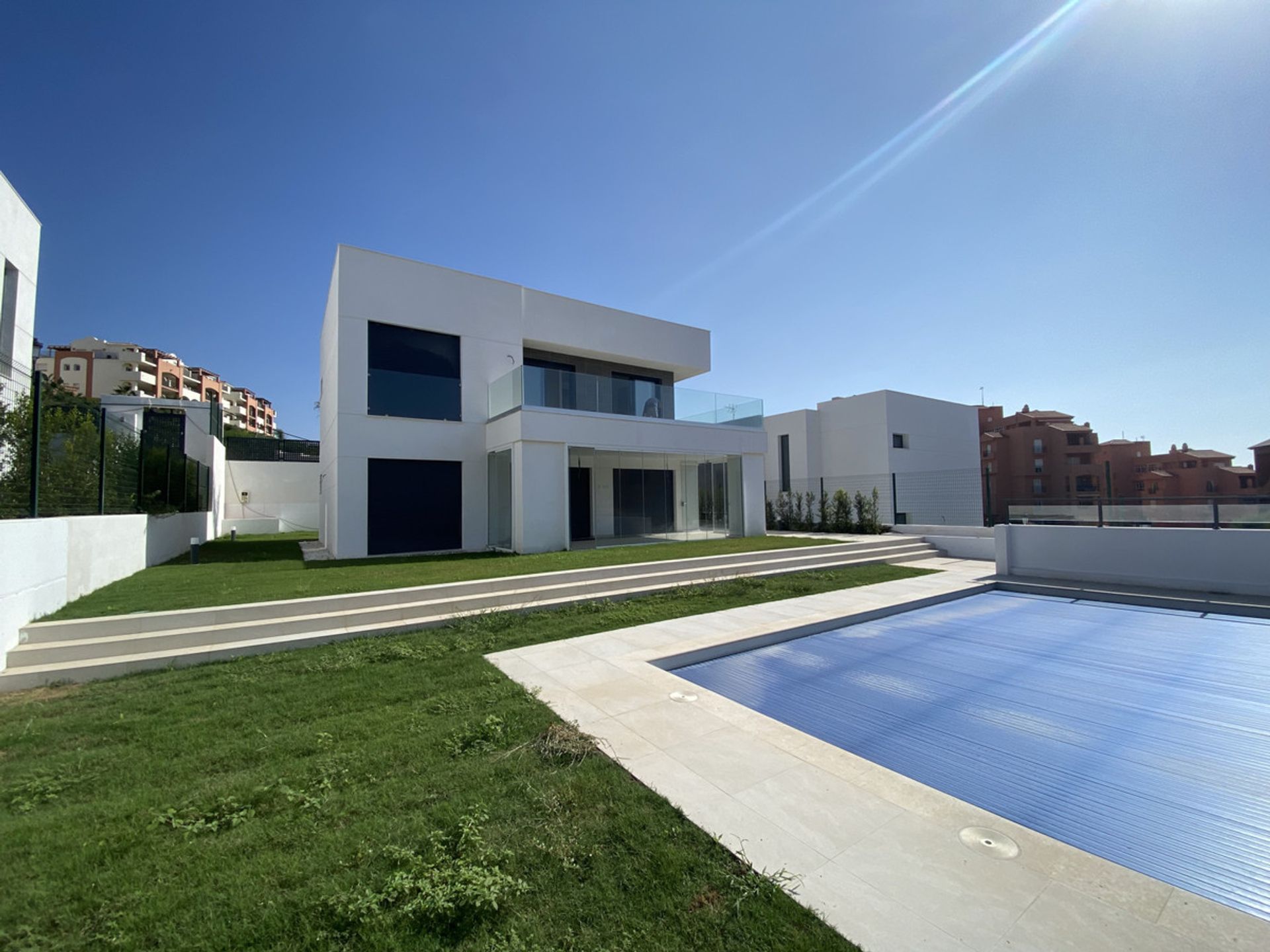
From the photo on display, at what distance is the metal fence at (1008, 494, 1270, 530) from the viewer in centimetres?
920

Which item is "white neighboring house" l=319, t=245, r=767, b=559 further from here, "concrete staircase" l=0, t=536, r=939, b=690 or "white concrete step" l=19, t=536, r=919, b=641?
"concrete staircase" l=0, t=536, r=939, b=690

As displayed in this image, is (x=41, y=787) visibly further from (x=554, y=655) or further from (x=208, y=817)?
(x=554, y=655)

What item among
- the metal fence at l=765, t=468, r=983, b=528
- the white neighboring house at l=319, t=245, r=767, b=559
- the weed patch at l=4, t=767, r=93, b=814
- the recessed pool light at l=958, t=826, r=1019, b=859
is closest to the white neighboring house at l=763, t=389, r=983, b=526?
the metal fence at l=765, t=468, r=983, b=528

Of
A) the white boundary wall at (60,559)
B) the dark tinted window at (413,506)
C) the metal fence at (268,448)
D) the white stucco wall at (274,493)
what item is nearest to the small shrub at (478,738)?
the white boundary wall at (60,559)

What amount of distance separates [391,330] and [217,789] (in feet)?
42.0

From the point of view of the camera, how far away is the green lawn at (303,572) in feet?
23.2

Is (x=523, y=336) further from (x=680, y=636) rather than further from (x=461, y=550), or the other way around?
(x=680, y=636)

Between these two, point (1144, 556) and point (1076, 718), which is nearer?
point (1076, 718)

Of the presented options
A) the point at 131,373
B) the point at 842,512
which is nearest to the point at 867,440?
the point at 842,512

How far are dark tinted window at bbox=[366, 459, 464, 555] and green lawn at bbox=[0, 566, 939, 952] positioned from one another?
8.91 metres

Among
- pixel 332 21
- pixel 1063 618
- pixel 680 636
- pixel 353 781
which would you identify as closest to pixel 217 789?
pixel 353 781

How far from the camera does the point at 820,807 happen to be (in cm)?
289

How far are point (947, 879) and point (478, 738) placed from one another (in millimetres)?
2918

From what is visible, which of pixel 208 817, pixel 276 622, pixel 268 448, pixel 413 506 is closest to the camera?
pixel 208 817
